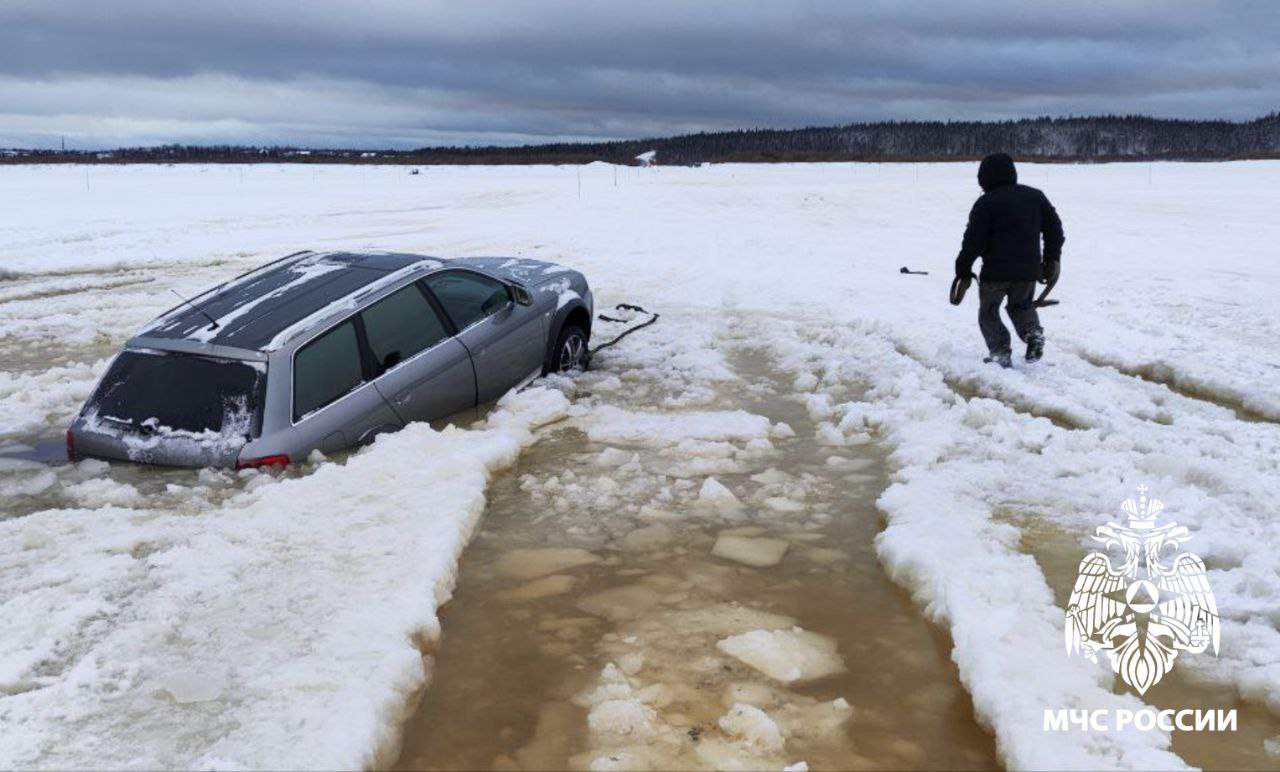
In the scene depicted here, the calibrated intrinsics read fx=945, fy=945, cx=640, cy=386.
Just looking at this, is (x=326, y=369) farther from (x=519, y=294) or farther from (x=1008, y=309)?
(x=1008, y=309)

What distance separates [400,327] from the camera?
6.67 metres

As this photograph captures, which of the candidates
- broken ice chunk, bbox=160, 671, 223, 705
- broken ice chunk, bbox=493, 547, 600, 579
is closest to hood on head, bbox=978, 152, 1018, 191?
broken ice chunk, bbox=493, 547, 600, 579

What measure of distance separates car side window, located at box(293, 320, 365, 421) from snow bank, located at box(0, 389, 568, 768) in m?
0.44

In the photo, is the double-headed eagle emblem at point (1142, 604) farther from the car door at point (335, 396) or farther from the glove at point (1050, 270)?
the car door at point (335, 396)

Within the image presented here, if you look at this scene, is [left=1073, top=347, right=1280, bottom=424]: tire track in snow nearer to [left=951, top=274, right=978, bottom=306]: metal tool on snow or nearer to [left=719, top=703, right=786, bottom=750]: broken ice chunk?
[left=951, top=274, right=978, bottom=306]: metal tool on snow

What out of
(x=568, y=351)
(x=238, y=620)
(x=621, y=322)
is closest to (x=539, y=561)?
(x=238, y=620)

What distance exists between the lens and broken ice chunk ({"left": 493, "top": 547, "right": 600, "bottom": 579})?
15.9 feet

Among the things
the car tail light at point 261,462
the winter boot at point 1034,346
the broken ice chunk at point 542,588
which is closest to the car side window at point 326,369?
the car tail light at point 261,462

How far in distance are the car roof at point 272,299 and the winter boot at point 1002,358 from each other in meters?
5.11

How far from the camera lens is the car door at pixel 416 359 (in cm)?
647

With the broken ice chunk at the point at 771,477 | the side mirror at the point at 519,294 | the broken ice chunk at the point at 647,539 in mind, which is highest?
the side mirror at the point at 519,294

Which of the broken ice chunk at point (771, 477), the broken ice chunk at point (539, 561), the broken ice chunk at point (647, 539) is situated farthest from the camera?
the broken ice chunk at point (771, 477)

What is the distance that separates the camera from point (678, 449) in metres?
6.71

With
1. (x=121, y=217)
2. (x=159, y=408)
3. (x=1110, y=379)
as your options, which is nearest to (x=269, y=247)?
(x=121, y=217)
